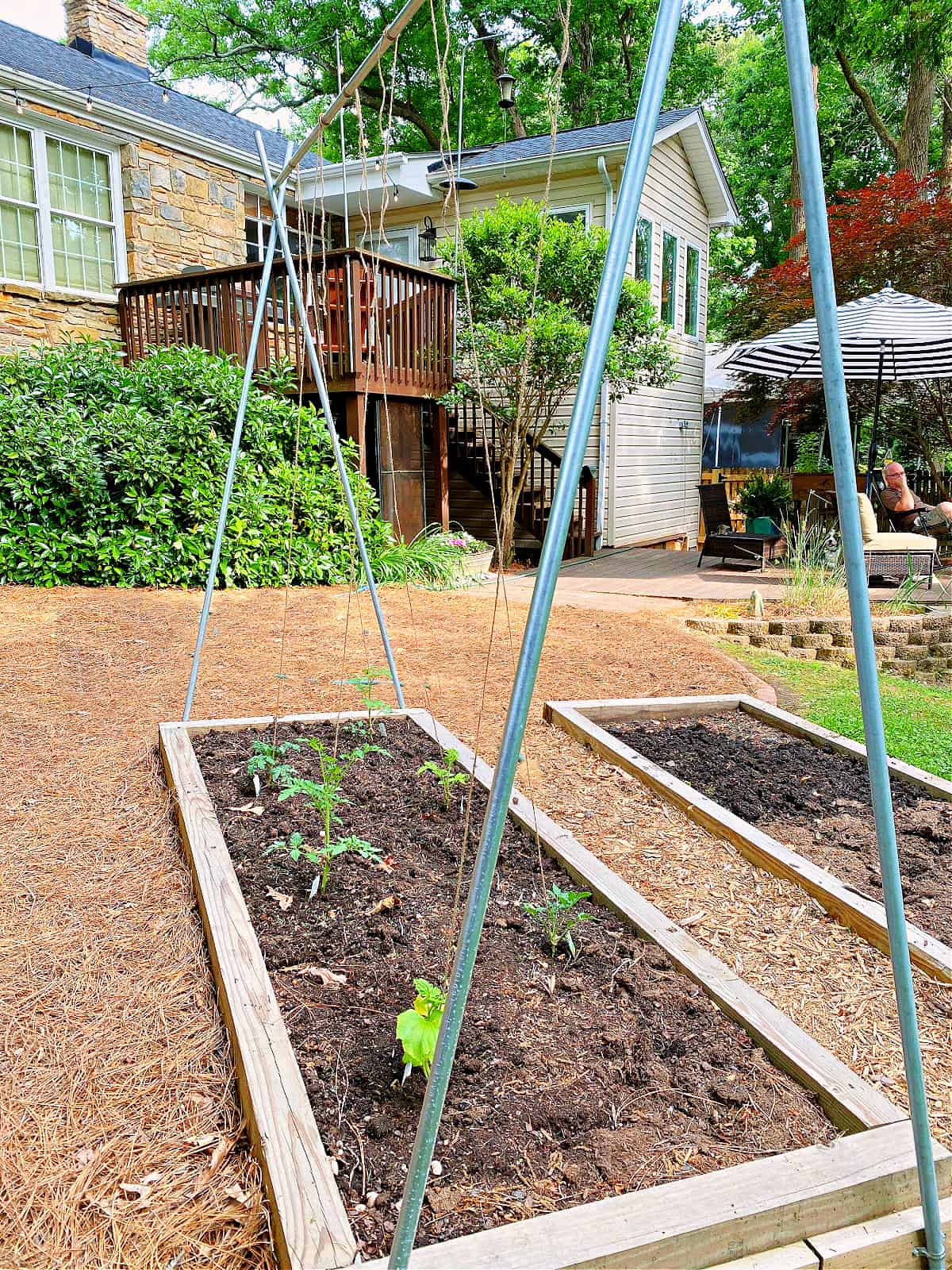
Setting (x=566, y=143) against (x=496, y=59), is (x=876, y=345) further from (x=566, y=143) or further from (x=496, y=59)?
(x=496, y=59)

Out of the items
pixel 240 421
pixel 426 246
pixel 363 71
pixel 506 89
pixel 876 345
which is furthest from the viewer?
pixel 426 246

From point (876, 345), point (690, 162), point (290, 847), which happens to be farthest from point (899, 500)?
point (290, 847)

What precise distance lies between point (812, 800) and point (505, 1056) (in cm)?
184

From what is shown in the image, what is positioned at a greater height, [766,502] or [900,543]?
[766,502]

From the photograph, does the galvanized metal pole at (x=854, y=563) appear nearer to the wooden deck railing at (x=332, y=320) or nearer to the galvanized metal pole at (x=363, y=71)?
the galvanized metal pole at (x=363, y=71)

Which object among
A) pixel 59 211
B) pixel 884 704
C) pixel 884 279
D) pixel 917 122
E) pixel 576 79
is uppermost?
pixel 576 79

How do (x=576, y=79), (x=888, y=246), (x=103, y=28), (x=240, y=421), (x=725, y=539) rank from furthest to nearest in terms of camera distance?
1. (x=576, y=79)
2. (x=103, y=28)
3. (x=888, y=246)
4. (x=725, y=539)
5. (x=240, y=421)

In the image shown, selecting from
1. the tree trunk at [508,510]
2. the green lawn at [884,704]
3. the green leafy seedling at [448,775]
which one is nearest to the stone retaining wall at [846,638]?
the green lawn at [884,704]

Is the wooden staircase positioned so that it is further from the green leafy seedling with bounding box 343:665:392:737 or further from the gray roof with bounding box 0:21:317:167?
the green leafy seedling with bounding box 343:665:392:737

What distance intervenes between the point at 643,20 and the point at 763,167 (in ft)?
15.7

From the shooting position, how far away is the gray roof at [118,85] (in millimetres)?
10062

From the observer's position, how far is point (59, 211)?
10188 millimetres

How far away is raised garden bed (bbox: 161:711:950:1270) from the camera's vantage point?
130cm

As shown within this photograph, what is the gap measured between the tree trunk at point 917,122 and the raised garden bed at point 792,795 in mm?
14595
